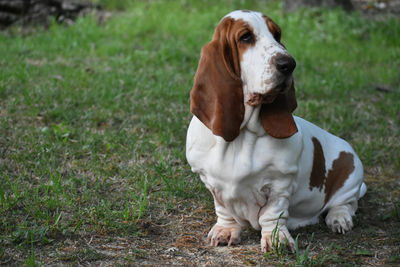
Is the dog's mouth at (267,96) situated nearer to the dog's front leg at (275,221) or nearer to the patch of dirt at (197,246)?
the dog's front leg at (275,221)

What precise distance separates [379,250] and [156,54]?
4.39 meters

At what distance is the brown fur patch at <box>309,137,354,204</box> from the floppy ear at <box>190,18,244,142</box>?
0.70 m

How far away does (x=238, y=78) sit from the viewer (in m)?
2.61

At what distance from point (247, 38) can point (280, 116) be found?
458 mm

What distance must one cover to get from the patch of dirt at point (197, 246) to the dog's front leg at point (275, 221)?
67mm

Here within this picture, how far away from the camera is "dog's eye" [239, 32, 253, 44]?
8.46 ft

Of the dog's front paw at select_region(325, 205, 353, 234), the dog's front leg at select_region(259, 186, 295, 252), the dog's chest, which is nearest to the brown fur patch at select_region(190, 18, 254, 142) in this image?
the dog's chest

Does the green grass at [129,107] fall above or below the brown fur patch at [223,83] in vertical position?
below

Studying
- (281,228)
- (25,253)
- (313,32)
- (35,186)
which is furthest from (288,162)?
(313,32)

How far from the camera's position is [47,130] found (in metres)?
4.36

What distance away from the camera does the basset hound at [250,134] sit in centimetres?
258

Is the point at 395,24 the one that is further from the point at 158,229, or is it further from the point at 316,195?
the point at 158,229

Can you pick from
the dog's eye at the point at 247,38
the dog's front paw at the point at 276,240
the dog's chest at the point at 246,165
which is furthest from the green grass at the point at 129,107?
the dog's eye at the point at 247,38

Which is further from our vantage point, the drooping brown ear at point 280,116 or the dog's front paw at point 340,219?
the dog's front paw at point 340,219
